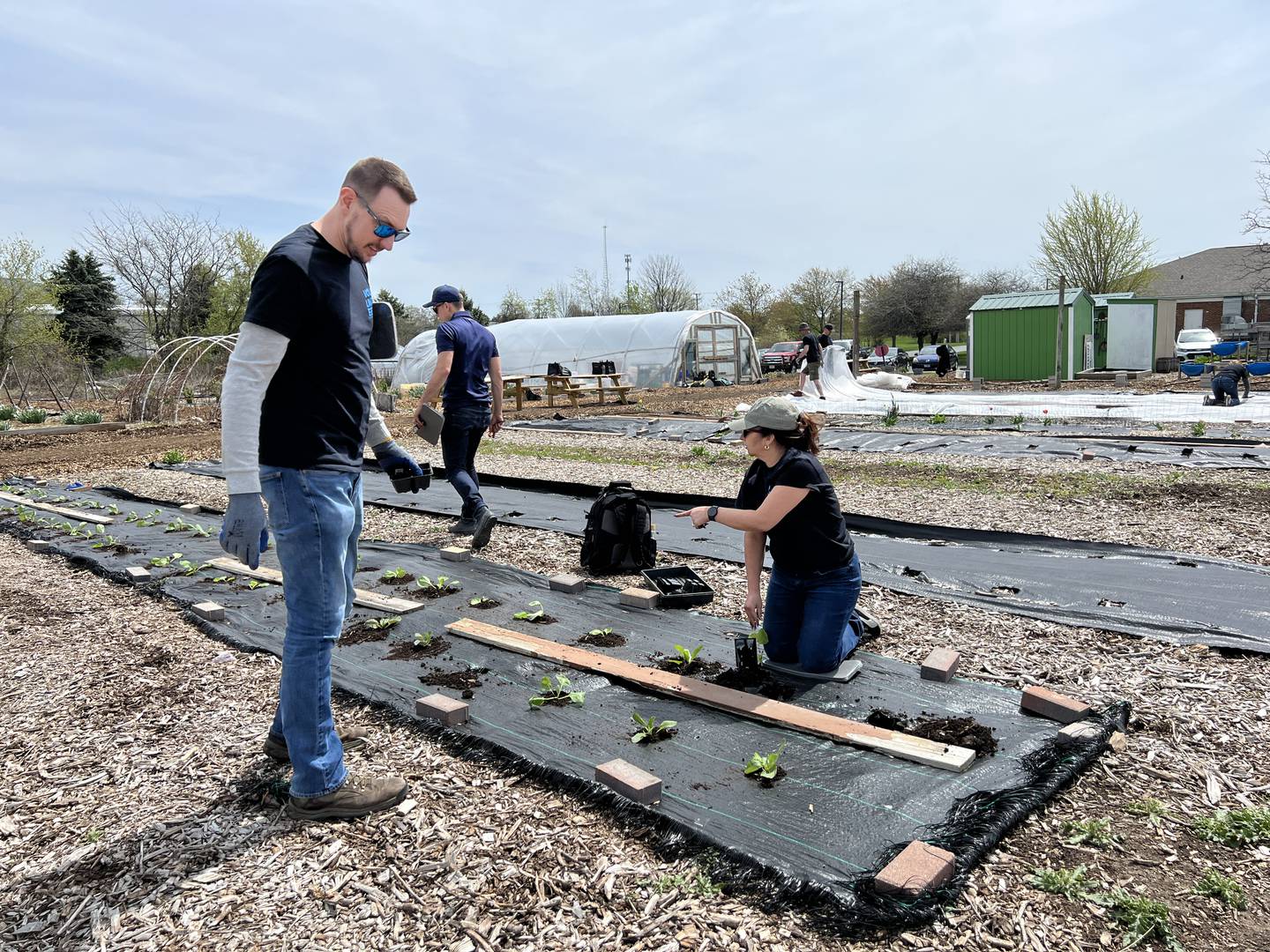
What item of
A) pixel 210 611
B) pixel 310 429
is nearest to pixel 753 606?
pixel 310 429

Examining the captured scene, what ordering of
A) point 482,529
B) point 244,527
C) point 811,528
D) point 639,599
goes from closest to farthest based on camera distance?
point 244,527 < point 811,528 < point 639,599 < point 482,529

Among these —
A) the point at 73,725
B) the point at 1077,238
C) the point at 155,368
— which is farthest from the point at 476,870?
the point at 1077,238

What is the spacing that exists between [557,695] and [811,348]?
1501cm

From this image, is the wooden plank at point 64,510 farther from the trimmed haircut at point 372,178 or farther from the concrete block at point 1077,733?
the concrete block at point 1077,733

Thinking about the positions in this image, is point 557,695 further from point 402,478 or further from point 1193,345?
point 1193,345

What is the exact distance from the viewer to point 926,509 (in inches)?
279

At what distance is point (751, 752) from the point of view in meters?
2.91

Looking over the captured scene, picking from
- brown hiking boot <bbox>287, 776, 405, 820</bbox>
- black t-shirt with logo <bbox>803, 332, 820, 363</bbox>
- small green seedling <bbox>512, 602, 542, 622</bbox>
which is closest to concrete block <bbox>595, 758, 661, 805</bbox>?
brown hiking boot <bbox>287, 776, 405, 820</bbox>

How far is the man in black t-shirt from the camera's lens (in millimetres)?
2299

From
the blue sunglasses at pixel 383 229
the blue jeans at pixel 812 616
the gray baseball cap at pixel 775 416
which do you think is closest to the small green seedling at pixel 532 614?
the blue jeans at pixel 812 616

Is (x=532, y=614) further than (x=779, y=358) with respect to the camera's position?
No

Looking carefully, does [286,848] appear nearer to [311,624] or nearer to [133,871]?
[133,871]

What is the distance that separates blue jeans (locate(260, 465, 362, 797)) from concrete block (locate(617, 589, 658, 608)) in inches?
85.4

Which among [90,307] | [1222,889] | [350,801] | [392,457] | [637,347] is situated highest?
[90,307]
